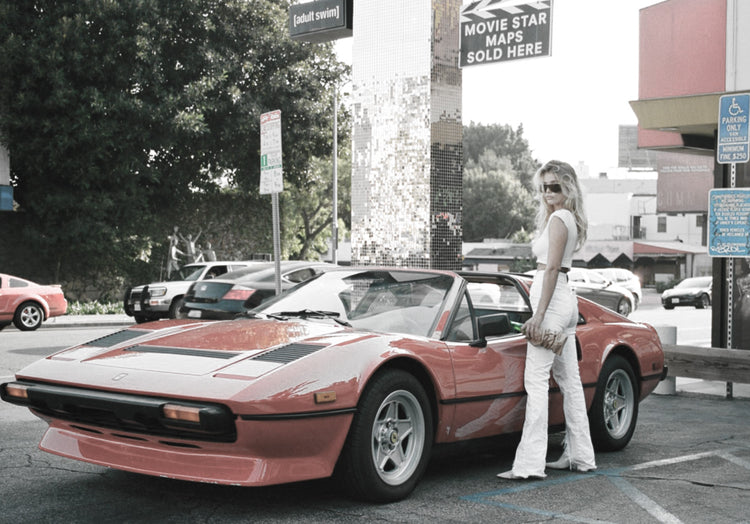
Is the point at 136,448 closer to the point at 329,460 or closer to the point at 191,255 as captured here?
the point at 329,460

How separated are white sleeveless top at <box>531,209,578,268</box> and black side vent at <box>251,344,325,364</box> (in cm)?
167

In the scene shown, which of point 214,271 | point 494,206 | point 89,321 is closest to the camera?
Result: point 214,271

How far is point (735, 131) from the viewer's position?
348 inches

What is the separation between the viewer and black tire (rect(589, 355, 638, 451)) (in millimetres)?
6129

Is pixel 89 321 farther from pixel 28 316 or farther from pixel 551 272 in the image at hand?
pixel 551 272

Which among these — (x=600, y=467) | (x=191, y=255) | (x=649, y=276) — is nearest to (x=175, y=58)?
(x=191, y=255)

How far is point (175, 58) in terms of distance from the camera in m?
26.7

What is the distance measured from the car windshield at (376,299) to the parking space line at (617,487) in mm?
990

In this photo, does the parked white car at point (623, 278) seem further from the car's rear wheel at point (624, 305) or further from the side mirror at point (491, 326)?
the side mirror at point (491, 326)

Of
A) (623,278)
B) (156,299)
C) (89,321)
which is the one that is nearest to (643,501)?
(156,299)

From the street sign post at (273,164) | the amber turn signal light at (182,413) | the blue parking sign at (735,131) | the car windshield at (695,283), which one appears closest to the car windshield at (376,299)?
the amber turn signal light at (182,413)

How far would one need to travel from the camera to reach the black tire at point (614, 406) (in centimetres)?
613

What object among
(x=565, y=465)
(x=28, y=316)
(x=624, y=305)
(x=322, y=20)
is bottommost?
(x=624, y=305)

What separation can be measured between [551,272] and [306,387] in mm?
1862
